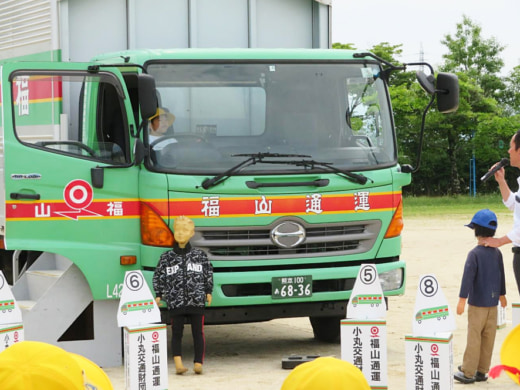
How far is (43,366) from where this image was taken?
7.97 ft

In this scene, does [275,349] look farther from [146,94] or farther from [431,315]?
[431,315]

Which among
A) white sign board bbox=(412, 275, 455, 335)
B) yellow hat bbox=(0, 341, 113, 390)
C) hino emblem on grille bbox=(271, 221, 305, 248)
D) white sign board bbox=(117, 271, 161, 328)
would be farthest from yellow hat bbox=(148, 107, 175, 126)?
yellow hat bbox=(0, 341, 113, 390)

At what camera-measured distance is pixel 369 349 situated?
7.21 m

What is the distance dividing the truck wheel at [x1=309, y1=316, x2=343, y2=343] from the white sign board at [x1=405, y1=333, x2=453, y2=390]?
356cm

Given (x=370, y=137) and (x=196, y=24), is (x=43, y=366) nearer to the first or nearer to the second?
(x=370, y=137)

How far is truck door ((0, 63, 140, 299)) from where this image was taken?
28.9 ft

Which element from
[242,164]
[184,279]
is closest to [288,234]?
[242,164]

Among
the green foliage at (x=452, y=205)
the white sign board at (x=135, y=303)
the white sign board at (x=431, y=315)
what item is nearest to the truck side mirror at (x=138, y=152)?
the white sign board at (x=135, y=303)

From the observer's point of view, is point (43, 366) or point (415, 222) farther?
point (415, 222)

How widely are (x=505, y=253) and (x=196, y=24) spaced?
1189 centimetres

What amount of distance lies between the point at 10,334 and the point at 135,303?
96cm

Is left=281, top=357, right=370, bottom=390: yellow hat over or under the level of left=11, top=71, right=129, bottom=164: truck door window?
under

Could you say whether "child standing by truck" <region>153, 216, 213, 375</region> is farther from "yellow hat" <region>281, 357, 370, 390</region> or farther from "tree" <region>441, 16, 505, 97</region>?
"tree" <region>441, 16, 505, 97</region>

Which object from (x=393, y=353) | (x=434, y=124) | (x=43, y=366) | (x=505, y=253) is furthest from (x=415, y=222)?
(x=43, y=366)
